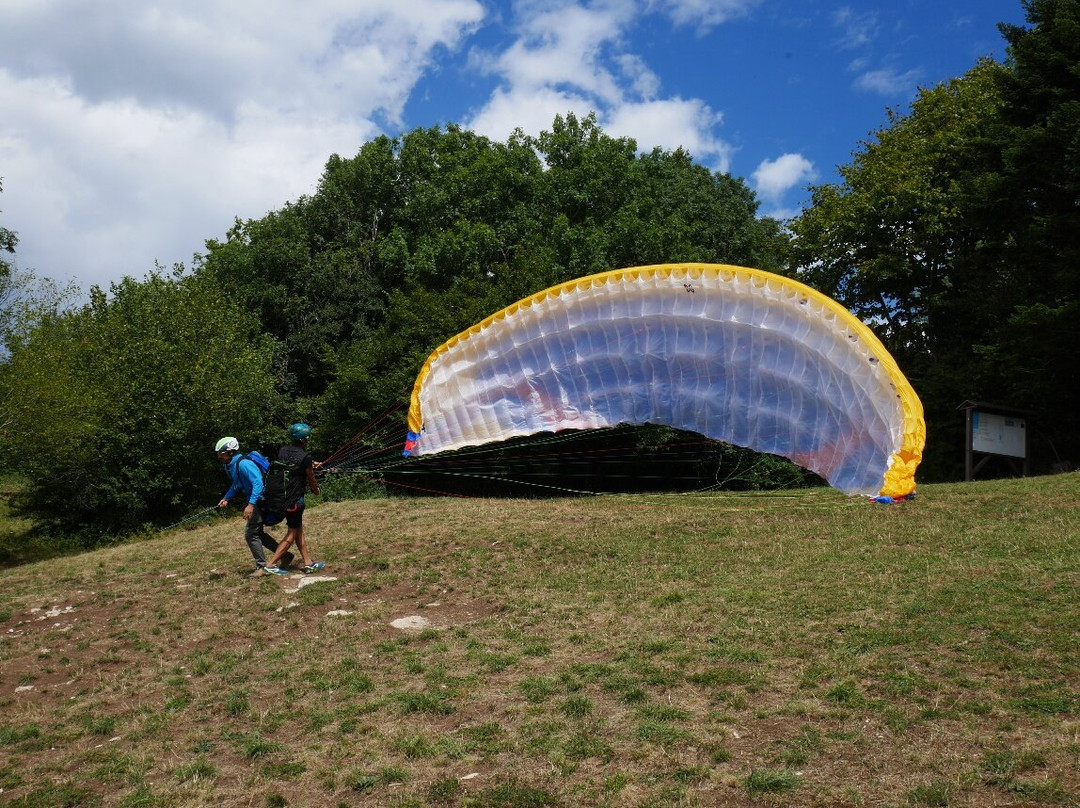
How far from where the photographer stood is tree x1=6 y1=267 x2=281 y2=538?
24.1 m

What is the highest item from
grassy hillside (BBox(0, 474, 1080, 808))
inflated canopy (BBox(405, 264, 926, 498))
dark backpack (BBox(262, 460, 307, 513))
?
inflated canopy (BBox(405, 264, 926, 498))

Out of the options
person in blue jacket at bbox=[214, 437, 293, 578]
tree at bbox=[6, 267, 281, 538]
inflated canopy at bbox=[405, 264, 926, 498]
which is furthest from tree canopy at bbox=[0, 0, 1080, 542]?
person in blue jacket at bbox=[214, 437, 293, 578]

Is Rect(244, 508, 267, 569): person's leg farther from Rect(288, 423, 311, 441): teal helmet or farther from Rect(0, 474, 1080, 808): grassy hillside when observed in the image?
Rect(288, 423, 311, 441): teal helmet

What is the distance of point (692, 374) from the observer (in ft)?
45.6

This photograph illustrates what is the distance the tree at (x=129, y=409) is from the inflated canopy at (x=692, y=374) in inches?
550

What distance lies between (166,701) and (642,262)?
26.4m

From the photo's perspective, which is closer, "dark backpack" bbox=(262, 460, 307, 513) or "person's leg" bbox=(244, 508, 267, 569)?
"dark backpack" bbox=(262, 460, 307, 513)

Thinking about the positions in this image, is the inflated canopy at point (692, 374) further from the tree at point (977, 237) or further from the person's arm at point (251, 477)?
the tree at point (977, 237)

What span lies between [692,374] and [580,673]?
636cm

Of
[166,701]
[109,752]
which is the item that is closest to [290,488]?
[166,701]

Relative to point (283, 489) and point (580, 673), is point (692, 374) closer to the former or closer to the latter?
point (283, 489)

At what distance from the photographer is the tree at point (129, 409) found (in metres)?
24.1

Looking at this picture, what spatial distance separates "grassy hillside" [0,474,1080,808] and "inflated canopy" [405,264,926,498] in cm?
150

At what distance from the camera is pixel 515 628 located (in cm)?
1015
